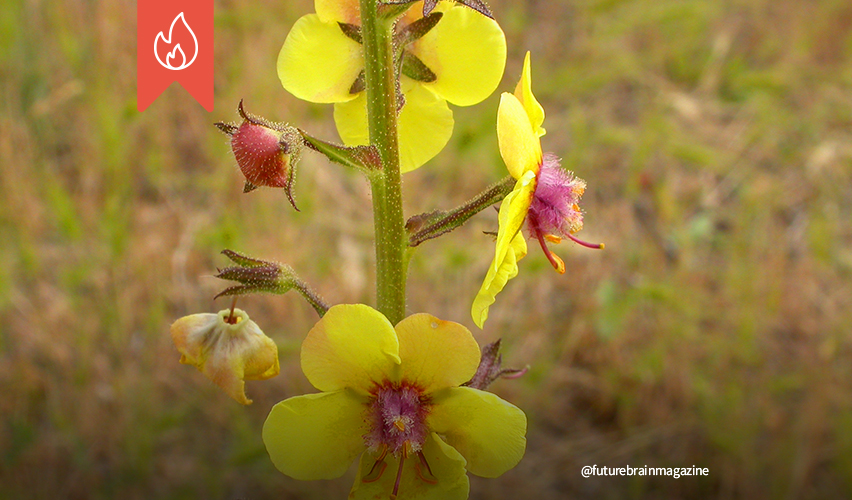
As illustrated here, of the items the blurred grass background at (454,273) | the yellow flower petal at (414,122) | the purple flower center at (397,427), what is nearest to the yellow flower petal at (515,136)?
the yellow flower petal at (414,122)

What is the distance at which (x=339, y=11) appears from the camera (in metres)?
1.23

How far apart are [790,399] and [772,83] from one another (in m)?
1.52

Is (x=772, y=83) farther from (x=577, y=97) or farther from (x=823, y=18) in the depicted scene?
(x=823, y=18)

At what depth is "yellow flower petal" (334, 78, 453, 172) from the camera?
132 cm

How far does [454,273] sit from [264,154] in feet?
7.01

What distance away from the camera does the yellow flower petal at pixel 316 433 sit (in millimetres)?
1097

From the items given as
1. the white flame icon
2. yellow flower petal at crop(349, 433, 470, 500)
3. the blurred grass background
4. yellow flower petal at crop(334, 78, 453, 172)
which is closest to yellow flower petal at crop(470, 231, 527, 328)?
yellow flower petal at crop(349, 433, 470, 500)

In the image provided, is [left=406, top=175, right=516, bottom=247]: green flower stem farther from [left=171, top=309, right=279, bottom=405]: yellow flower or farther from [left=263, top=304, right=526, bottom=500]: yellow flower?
[left=171, top=309, right=279, bottom=405]: yellow flower

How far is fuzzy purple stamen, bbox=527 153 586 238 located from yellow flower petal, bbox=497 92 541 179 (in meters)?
0.05

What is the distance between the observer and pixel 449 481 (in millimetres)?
1145

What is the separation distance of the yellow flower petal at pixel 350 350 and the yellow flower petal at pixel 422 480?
14 centimetres

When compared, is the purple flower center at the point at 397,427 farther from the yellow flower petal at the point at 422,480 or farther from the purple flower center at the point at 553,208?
the purple flower center at the point at 553,208

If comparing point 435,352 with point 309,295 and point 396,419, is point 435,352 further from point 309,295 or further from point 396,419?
point 309,295

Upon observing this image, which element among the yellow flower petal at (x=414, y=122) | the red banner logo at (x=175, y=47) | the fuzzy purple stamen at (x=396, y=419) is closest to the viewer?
the fuzzy purple stamen at (x=396, y=419)
